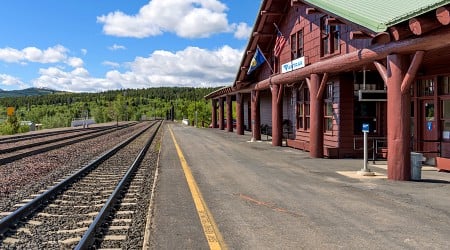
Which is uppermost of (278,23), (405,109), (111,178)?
(278,23)

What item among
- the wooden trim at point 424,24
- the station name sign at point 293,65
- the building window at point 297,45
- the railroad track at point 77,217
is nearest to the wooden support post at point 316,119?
the station name sign at point 293,65

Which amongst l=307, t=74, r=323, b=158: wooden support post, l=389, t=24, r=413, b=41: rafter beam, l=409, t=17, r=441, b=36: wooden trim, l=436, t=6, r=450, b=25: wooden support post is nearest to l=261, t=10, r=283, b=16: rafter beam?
l=307, t=74, r=323, b=158: wooden support post

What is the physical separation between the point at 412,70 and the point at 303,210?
16.3 feet

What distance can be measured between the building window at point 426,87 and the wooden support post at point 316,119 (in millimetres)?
3439

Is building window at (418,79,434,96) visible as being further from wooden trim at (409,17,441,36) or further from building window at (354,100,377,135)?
wooden trim at (409,17,441,36)

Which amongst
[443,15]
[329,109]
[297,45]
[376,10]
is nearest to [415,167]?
[443,15]

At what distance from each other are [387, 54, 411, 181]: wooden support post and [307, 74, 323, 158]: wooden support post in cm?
601

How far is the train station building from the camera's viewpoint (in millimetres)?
11164

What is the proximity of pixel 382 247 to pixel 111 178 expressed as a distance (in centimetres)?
862

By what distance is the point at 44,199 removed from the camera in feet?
30.2

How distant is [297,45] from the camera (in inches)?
851

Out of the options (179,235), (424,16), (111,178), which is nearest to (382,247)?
(179,235)

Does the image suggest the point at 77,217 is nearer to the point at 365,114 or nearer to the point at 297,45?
the point at 365,114

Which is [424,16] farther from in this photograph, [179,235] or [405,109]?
[179,235]
